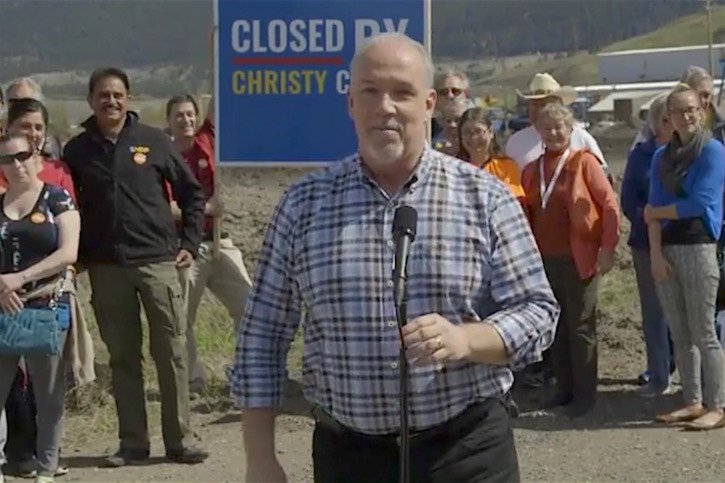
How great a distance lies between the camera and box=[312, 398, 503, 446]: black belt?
3.75 meters

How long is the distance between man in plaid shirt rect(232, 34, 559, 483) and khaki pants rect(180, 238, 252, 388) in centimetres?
549

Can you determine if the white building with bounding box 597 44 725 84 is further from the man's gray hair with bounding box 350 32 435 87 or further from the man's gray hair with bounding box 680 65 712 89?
the man's gray hair with bounding box 350 32 435 87

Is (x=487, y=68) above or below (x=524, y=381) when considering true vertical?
above

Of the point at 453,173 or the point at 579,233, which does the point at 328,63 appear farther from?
the point at 453,173

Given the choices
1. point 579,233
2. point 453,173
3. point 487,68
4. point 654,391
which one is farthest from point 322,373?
point 487,68

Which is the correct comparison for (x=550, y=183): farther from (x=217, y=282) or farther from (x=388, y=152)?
(x=388, y=152)

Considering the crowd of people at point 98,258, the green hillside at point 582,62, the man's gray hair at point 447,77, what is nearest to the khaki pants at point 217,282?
the crowd of people at point 98,258

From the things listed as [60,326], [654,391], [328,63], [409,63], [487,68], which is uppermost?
[487,68]

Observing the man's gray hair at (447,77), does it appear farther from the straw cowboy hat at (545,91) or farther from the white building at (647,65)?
the white building at (647,65)

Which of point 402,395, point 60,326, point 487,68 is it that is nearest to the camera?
point 402,395

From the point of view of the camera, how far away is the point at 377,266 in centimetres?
370

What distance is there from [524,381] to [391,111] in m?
6.07

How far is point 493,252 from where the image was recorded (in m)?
3.76

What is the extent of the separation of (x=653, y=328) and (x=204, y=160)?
123 inches
